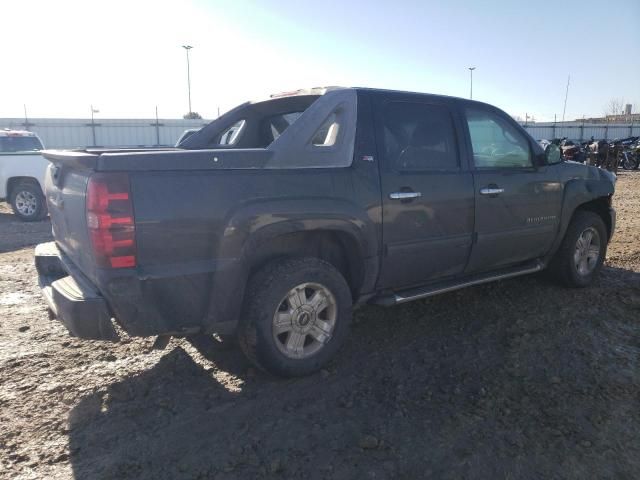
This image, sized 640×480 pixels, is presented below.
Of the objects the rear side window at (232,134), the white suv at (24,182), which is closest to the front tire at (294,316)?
the rear side window at (232,134)

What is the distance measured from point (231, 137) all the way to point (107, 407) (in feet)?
9.27

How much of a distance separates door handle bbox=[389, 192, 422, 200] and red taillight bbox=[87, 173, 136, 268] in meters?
1.78

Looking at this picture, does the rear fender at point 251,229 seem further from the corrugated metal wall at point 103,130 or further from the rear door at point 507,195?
the corrugated metal wall at point 103,130

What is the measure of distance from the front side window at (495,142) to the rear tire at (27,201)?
32.2ft

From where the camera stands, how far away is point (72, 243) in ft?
10.8

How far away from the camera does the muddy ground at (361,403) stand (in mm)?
2609

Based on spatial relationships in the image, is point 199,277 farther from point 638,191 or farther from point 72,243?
point 638,191

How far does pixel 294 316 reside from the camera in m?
3.39

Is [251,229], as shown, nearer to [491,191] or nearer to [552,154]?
[491,191]

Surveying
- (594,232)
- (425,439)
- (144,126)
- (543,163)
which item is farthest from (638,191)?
(144,126)

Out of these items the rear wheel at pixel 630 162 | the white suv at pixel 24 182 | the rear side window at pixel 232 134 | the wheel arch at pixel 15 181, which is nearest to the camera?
the rear side window at pixel 232 134

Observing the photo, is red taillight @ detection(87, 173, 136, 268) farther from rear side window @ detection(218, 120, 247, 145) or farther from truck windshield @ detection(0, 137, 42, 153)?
truck windshield @ detection(0, 137, 42, 153)

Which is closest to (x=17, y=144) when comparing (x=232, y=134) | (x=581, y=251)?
(x=232, y=134)

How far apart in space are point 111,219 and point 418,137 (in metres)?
2.37
